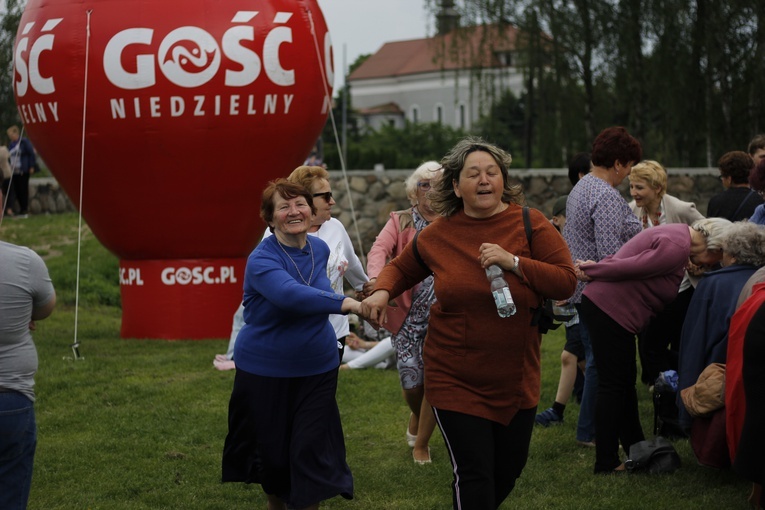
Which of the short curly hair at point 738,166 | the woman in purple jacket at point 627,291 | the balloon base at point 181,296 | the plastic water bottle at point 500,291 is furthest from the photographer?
the balloon base at point 181,296

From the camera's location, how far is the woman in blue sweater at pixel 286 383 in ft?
15.8

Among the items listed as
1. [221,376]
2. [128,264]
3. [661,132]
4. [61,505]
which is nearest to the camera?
[61,505]

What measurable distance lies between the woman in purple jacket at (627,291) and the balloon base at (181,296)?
19.5 ft

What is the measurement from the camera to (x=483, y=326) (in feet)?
13.7

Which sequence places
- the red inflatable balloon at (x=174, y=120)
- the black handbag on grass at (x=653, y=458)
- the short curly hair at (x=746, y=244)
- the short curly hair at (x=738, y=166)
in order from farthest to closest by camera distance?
the red inflatable balloon at (x=174, y=120), the short curly hair at (x=738, y=166), the black handbag on grass at (x=653, y=458), the short curly hair at (x=746, y=244)

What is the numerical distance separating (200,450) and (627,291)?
2.81 metres

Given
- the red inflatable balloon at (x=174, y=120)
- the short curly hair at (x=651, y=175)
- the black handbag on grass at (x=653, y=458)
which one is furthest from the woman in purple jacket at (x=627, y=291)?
the red inflatable balloon at (x=174, y=120)

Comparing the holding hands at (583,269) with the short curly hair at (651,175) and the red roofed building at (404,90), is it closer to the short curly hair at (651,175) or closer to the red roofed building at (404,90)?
the short curly hair at (651,175)

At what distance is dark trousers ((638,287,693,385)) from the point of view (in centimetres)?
719

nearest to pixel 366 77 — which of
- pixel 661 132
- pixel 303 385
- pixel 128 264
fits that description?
pixel 661 132

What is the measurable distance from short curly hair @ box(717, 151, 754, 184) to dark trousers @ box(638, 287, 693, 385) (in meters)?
0.96

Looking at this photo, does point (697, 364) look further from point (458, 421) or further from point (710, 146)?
point (710, 146)

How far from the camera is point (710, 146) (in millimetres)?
17641

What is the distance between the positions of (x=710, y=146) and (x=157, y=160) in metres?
10.4
